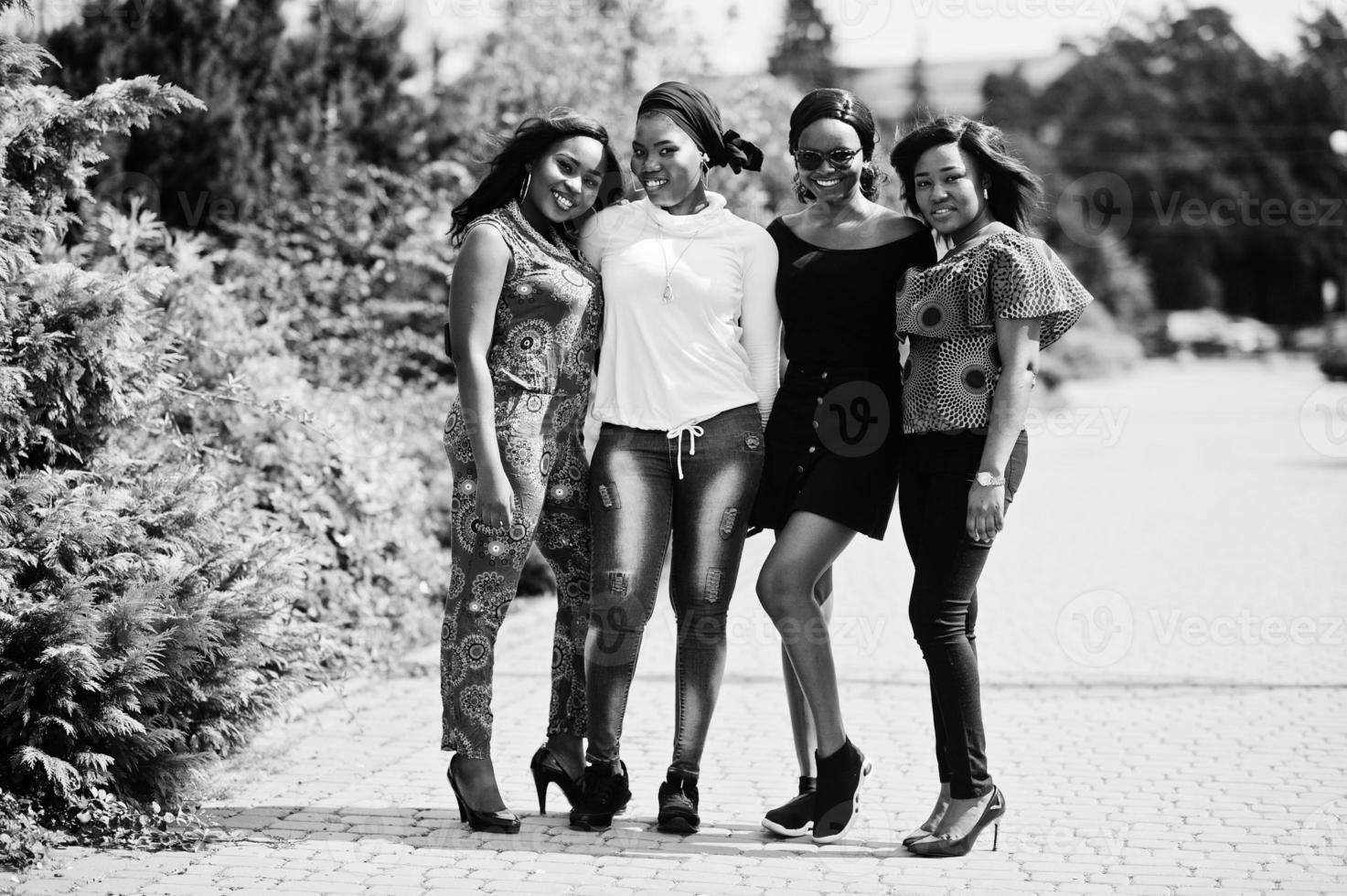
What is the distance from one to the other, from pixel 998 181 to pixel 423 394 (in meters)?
5.56

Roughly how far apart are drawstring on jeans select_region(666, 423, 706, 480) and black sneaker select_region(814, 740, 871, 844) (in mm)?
992

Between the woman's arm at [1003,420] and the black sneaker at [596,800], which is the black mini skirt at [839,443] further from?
the black sneaker at [596,800]

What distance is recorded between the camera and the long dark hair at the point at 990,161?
→ 432cm

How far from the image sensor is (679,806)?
171 inches

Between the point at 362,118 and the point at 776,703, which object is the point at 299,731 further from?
the point at 362,118

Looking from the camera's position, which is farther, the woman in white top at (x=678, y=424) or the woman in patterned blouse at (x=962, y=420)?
the woman in white top at (x=678, y=424)

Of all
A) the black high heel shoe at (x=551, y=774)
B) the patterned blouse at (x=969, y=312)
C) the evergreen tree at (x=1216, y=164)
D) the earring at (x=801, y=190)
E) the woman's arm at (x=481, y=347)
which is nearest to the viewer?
the patterned blouse at (x=969, y=312)

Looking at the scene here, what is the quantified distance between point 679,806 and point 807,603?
0.75m

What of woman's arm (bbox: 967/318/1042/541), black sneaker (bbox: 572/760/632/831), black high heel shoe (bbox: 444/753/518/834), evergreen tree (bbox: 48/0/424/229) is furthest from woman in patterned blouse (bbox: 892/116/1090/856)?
evergreen tree (bbox: 48/0/424/229)

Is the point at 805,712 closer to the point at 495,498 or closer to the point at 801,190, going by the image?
the point at 495,498

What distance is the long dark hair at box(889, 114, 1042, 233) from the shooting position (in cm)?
432

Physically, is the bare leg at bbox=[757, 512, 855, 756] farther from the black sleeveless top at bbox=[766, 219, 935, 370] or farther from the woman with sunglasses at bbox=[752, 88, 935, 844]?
the black sleeveless top at bbox=[766, 219, 935, 370]

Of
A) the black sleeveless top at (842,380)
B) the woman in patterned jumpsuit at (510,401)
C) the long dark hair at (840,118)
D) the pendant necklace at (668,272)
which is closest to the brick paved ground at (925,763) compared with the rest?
the woman in patterned jumpsuit at (510,401)

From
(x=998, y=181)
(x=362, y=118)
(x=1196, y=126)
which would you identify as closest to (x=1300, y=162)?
(x=1196, y=126)
